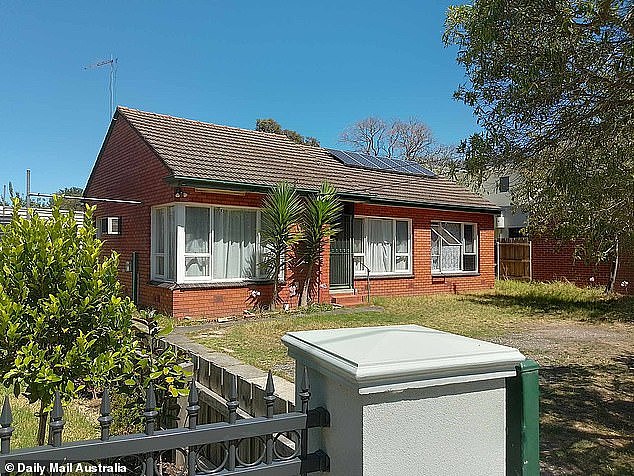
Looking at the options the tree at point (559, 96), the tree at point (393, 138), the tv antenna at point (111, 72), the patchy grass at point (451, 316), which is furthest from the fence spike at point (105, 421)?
the tree at point (393, 138)

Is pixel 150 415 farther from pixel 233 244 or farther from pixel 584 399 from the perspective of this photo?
pixel 233 244

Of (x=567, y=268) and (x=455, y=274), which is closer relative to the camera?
(x=455, y=274)

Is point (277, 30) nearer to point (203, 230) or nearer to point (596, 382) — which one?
point (203, 230)

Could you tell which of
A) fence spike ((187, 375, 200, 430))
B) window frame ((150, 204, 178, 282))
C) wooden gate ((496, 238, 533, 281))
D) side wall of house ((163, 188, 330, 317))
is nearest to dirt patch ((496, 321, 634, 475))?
fence spike ((187, 375, 200, 430))

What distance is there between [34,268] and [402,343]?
7.61 feet

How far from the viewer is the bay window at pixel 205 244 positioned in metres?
11.9

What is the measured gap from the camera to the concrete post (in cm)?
186

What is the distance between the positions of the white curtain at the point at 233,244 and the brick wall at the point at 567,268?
1244 cm

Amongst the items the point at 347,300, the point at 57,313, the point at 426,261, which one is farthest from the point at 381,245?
the point at 57,313

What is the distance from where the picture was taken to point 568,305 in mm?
14930

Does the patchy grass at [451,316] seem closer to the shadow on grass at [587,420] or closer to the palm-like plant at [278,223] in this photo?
the palm-like plant at [278,223]

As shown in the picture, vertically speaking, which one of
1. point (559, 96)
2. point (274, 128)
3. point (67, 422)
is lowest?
point (67, 422)

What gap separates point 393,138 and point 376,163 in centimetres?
2585

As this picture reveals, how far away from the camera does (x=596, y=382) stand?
20.5 ft
